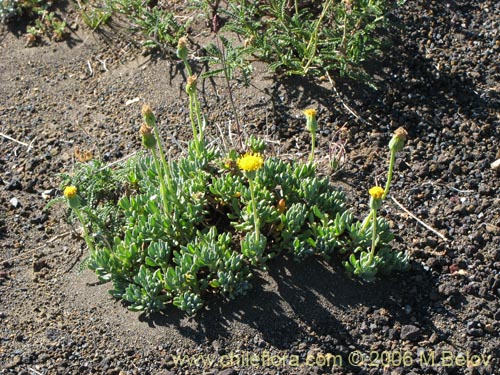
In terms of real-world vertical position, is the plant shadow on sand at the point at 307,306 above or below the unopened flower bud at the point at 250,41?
below

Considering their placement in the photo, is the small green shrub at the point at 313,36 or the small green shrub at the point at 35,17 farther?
the small green shrub at the point at 35,17

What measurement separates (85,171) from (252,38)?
1.36m

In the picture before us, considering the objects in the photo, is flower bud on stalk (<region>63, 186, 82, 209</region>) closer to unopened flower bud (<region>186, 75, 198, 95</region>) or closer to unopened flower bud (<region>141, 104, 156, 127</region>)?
unopened flower bud (<region>141, 104, 156, 127</region>)

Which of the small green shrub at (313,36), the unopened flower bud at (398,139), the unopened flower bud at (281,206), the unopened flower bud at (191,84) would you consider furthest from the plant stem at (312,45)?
the unopened flower bud at (398,139)

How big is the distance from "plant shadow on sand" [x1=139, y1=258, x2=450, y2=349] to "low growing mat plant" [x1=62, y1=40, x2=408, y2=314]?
0.25 feet

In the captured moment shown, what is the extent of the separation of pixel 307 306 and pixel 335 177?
0.87 meters

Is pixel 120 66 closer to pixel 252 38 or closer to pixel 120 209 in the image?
pixel 252 38

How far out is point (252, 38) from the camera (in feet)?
15.3

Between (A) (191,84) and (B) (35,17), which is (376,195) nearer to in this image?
(A) (191,84)

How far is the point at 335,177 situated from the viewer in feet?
13.6

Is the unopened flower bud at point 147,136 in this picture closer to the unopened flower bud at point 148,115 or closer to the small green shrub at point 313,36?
the unopened flower bud at point 148,115

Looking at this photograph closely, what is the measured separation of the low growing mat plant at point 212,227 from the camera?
3.48 m

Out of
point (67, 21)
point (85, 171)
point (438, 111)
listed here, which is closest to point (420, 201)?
point (438, 111)

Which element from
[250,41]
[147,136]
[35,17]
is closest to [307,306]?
[147,136]
